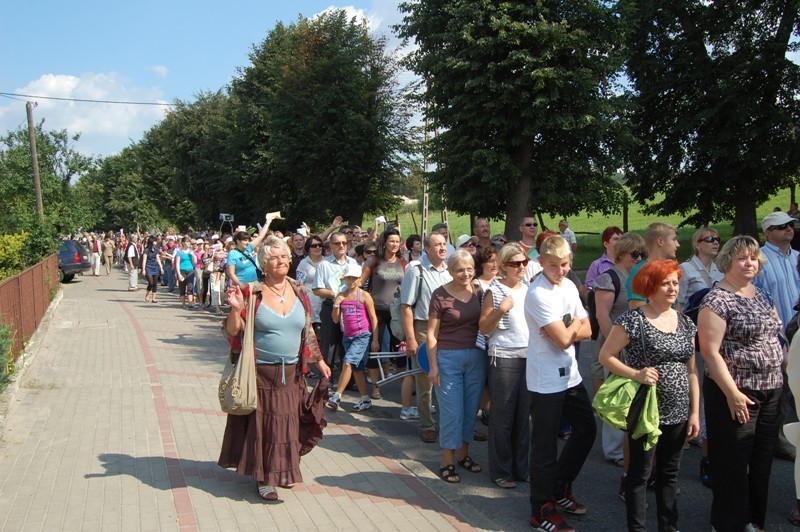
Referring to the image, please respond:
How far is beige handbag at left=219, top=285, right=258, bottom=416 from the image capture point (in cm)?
481

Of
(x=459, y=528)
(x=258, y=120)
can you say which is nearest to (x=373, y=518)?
(x=459, y=528)

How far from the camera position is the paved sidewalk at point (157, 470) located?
475 cm

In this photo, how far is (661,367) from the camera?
4066 millimetres

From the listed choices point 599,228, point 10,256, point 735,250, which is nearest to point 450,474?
point 735,250

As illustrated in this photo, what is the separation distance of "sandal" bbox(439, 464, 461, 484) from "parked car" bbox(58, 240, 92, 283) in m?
25.1

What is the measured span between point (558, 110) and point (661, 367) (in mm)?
16195

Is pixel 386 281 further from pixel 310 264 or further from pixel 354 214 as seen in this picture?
pixel 354 214

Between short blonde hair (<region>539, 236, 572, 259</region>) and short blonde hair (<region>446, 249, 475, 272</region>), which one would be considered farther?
short blonde hair (<region>446, 249, 475, 272</region>)

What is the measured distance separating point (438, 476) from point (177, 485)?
1970 millimetres

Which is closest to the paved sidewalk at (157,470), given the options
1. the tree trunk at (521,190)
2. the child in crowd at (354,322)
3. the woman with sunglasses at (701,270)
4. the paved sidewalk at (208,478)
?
the paved sidewalk at (208,478)

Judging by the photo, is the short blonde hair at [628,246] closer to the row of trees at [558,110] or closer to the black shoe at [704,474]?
the black shoe at [704,474]

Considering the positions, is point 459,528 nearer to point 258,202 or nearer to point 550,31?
point 550,31

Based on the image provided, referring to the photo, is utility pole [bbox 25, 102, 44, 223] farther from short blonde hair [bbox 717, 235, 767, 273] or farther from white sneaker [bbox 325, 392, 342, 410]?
short blonde hair [bbox 717, 235, 767, 273]

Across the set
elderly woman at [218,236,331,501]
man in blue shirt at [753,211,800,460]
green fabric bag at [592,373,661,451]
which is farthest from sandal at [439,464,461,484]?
man in blue shirt at [753,211,800,460]
